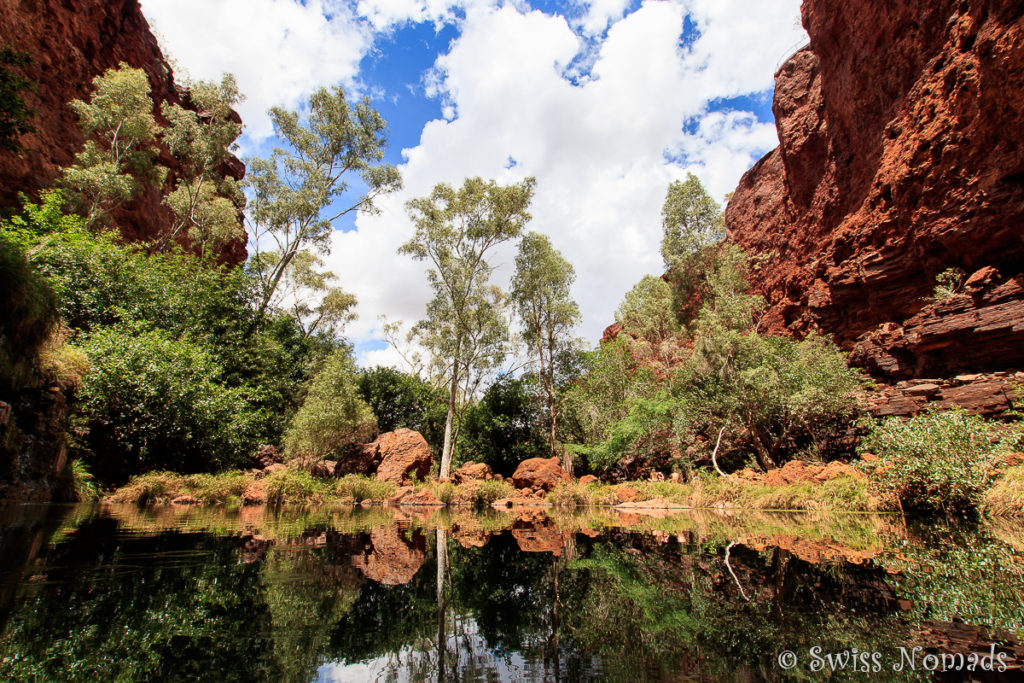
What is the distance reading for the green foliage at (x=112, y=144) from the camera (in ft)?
53.8

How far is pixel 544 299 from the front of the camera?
25781mm

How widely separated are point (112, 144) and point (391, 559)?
22426 millimetres

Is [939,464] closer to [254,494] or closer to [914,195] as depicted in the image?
[914,195]

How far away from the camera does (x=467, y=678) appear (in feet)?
4.99

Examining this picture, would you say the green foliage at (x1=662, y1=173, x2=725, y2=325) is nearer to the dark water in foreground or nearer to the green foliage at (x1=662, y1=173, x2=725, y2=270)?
the green foliage at (x1=662, y1=173, x2=725, y2=270)

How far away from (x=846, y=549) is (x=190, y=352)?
1582cm

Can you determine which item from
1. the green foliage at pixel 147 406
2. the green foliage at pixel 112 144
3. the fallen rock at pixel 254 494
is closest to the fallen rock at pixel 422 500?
the fallen rock at pixel 254 494

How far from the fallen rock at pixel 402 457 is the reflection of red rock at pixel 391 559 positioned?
498 inches

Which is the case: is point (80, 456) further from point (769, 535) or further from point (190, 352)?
point (769, 535)

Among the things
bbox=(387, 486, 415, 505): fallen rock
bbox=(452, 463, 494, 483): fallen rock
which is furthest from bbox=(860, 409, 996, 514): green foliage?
bbox=(452, 463, 494, 483): fallen rock

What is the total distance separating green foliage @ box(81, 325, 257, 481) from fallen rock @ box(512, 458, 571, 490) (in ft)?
35.4

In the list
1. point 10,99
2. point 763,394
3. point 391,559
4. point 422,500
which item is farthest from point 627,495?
point 10,99

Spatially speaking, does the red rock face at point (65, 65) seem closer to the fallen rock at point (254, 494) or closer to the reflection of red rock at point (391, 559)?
the fallen rock at point (254, 494)

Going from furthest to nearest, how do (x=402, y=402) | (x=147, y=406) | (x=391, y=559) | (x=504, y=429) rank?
(x=402, y=402) → (x=504, y=429) → (x=147, y=406) → (x=391, y=559)
